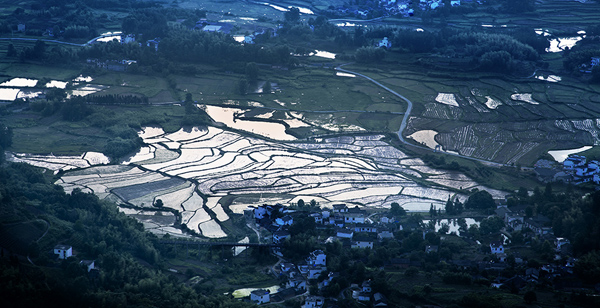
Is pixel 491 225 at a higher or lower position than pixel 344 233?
higher

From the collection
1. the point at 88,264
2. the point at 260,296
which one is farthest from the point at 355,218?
the point at 88,264

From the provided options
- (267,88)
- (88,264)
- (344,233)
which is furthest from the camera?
(267,88)

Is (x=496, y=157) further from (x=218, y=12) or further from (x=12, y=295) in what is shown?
(x=218, y=12)

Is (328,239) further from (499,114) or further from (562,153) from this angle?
(499,114)

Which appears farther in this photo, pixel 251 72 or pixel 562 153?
pixel 251 72

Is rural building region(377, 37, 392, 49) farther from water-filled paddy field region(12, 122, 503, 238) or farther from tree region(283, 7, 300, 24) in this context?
water-filled paddy field region(12, 122, 503, 238)

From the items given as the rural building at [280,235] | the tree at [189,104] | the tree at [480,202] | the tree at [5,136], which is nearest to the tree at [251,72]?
the tree at [189,104]

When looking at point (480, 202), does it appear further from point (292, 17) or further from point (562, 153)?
point (292, 17)

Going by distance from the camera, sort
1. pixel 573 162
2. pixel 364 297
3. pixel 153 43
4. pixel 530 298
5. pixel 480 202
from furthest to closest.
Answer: pixel 153 43 → pixel 573 162 → pixel 480 202 → pixel 364 297 → pixel 530 298

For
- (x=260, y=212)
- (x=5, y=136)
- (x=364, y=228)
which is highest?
(x=364, y=228)
